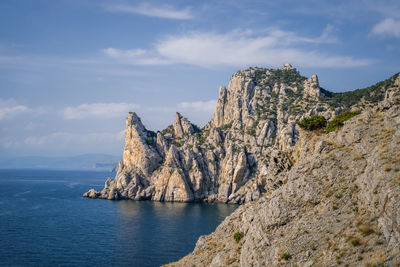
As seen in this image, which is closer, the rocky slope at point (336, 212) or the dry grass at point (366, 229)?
the rocky slope at point (336, 212)

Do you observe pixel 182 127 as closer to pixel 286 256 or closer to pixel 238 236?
pixel 238 236

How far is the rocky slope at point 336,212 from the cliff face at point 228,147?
9048 cm

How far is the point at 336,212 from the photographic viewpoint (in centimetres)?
2306

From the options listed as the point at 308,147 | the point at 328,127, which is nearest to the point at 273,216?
the point at 308,147

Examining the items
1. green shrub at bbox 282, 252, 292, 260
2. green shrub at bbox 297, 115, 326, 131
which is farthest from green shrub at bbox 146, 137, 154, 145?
green shrub at bbox 282, 252, 292, 260

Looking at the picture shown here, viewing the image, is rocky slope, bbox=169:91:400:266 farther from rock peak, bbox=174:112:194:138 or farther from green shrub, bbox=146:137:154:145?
rock peak, bbox=174:112:194:138

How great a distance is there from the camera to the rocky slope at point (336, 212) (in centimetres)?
1966

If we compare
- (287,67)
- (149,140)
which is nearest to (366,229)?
(149,140)

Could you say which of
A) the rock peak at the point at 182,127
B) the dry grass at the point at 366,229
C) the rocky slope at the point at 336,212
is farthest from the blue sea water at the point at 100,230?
the rock peak at the point at 182,127

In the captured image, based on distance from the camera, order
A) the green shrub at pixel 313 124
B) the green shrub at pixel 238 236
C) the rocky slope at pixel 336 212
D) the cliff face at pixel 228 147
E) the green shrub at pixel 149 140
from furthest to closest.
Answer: the green shrub at pixel 149 140 < the cliff face at pixel 228 147 < the green shrub at pixel 313 124 < the green shrub at pixel 238 236 < the rocky slope at pixel 336 212

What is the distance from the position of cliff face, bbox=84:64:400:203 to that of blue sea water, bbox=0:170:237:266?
34.1ft

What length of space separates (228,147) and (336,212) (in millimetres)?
122981

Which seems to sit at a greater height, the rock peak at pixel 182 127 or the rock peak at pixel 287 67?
the rock peak at pixel 287 67

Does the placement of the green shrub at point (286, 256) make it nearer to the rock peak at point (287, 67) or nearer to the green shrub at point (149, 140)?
the green shrub at point (149, 140)
